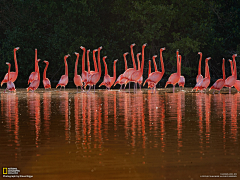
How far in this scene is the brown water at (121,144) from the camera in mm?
5754

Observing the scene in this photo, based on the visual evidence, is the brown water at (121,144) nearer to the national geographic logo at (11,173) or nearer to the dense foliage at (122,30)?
the national geographic logo at (11,173)

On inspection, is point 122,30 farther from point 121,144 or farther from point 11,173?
point 11,173

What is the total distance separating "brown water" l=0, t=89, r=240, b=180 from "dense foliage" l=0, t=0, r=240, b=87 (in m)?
20.1

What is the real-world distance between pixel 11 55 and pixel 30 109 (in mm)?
20724

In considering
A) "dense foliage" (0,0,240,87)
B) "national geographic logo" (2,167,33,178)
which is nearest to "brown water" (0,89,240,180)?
"national geographic logo" (2,167,33,178)

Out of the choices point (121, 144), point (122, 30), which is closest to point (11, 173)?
point (121, 144)

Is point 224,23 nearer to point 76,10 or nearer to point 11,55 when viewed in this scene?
point 76,10

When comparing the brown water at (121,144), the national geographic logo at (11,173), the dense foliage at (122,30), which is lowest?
the national geographic logo at (11,173)

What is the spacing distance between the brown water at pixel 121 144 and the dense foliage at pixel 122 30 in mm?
20067

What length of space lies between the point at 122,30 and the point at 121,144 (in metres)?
25.7

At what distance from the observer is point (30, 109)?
13.1 meters

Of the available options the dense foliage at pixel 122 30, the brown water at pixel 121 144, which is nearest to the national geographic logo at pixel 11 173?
A: the brown water at pixel 121 144

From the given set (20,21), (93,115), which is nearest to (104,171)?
(93,115)

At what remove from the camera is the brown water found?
18.9ft
